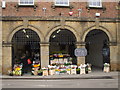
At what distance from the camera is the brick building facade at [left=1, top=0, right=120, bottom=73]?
15688 millimetres

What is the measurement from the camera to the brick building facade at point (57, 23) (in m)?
15.7

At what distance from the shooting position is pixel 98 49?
20969 mm

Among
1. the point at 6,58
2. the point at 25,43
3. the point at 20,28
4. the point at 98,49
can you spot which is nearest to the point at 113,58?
the point at 98,49

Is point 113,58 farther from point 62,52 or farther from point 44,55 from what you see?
point 44,55

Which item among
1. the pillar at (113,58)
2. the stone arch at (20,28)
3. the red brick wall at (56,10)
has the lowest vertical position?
the pillar at (113,58)

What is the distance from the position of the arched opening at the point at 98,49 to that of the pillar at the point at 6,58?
7933mm

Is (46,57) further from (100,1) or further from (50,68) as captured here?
(100,1)

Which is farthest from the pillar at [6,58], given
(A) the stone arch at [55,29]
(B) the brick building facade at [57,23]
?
(A) the stone arch at [55,29]

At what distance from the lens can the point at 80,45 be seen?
16.2m

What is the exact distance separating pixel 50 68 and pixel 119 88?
6903mm

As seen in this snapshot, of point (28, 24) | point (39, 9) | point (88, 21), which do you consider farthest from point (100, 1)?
point (28, 24)

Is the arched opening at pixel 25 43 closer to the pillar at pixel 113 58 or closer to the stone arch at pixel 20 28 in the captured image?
the stone arch at pixel 20 28

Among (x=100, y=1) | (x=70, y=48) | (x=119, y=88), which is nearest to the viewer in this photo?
(x=119, y=88)

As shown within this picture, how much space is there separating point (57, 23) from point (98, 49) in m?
6.98
